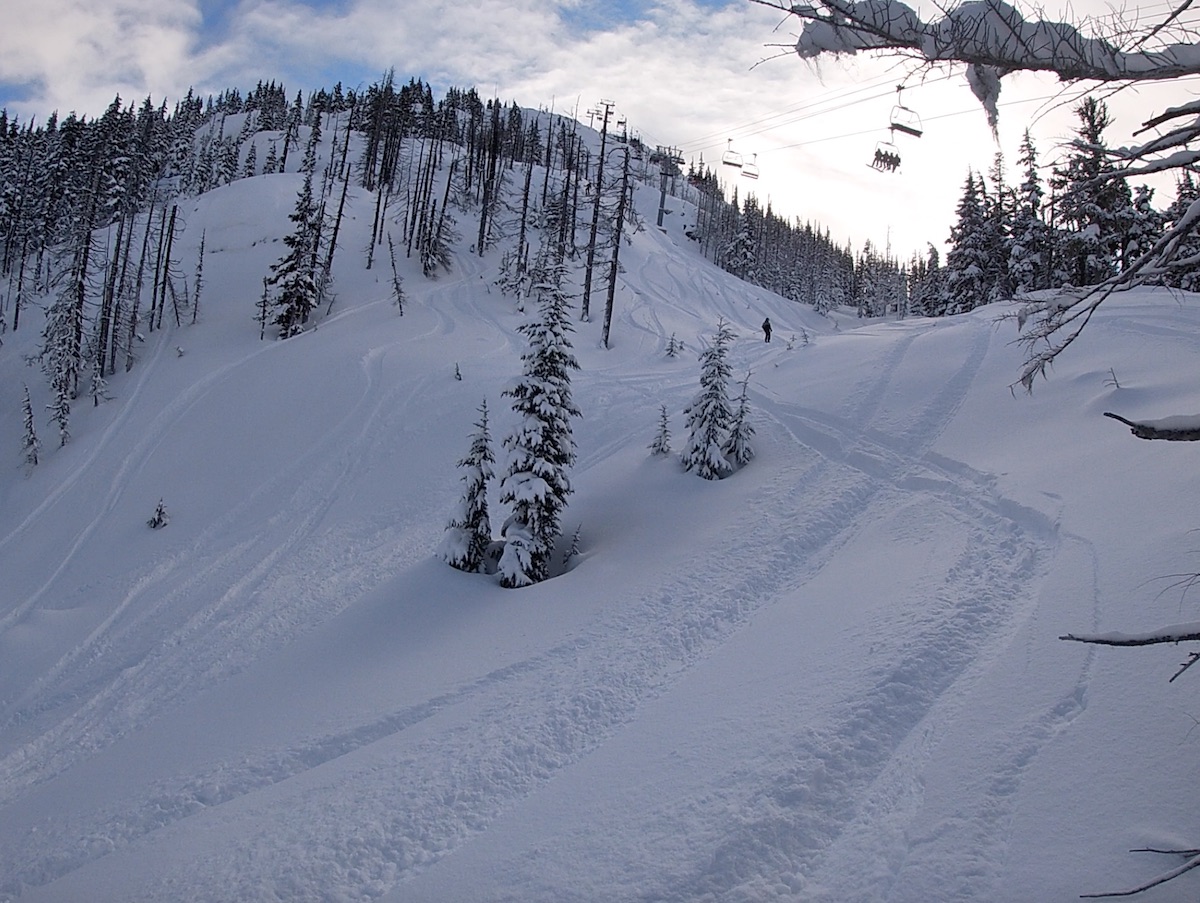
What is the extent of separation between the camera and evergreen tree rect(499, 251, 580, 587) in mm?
12203

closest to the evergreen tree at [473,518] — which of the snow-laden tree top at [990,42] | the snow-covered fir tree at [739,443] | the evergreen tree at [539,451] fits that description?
the evergreen tree at [539,451]

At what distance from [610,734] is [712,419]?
878cm

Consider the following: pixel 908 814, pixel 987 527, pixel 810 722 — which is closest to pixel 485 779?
pixel 810 722

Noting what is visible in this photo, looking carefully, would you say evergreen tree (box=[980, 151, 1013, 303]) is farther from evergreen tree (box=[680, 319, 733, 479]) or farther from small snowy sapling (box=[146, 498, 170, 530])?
small snowy sapling (box=[146, 498, 170, 530])

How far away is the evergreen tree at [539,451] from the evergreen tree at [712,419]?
351 centimetres

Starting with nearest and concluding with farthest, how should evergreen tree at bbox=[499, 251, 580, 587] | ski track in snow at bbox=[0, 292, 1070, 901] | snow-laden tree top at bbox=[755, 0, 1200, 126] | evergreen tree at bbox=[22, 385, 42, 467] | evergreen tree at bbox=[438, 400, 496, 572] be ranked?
snow-laden tree top at bbox=[755, 0, 1200, 126] → ski track in snow at bbox=[0, 292, 1070, 901] → evergreen tree at bbox=[499, 251, 580, 587] → evergreen tree at bbox=[438, 400, 496, 572] → evergreen tree at bbox=[22, 385, 42, 467]

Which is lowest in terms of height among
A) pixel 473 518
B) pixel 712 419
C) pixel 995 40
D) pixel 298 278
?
pixel 473 518

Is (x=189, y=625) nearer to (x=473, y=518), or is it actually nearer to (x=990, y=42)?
(x=473, y=518)

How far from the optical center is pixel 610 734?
7297mm

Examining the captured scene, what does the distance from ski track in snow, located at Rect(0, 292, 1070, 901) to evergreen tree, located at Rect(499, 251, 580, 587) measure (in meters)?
2.65

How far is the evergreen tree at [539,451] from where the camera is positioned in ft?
40.0

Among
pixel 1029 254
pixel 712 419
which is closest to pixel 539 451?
pixel 712 419

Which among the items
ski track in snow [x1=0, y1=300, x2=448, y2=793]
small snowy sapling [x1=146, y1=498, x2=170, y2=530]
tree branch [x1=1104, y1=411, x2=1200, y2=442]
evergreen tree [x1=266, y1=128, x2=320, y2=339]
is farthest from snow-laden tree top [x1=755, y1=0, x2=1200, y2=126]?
evergreen tree [x1=266, y1=128, x2=320, y2=339]

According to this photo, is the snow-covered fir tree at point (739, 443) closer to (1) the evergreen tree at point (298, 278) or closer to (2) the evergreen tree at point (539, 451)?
(2) the evergreen tree at point (539, 451)
